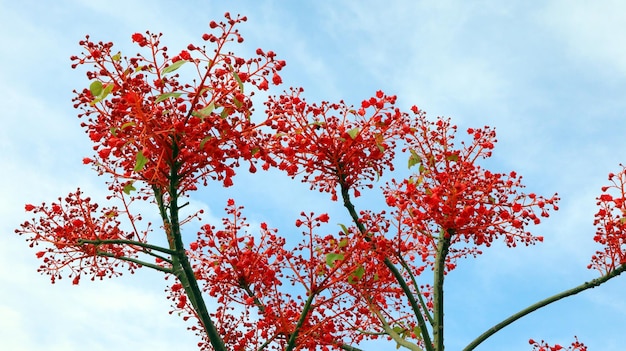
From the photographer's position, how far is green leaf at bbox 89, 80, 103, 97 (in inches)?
213

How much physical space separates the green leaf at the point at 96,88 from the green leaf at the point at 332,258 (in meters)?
2.61

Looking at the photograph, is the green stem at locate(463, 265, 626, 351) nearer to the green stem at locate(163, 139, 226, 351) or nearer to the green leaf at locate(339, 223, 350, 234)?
the green leaf at locate(339, 223, 350, 234)

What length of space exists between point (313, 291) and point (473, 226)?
6.43 feet

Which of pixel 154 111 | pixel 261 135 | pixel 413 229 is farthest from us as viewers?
pixel 413 229

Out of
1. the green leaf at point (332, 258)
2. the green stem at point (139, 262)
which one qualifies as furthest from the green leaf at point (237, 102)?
the green stem at point (139, 262)

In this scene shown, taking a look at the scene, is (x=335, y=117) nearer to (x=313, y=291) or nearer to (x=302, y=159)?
(x=302, y=159)

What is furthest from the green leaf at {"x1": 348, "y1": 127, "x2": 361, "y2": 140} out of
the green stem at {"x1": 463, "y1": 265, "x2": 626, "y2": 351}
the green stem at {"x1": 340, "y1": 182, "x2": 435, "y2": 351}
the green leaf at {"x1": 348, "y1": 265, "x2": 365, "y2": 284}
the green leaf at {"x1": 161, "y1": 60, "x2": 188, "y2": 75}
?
the green stem at {"x1": 463, "y1": 265, "x2": 626, "y2": 351}

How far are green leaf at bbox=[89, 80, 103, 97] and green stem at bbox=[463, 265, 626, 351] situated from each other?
490cm

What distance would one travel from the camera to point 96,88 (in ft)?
17.8

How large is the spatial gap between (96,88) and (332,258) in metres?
2.69

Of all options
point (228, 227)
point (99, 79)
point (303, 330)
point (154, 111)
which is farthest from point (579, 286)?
point (99, 79)

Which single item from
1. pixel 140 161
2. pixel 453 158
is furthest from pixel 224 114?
pixel 453 158

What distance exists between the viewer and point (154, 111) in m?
5.43

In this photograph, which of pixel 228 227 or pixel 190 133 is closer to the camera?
pixel 190 133
